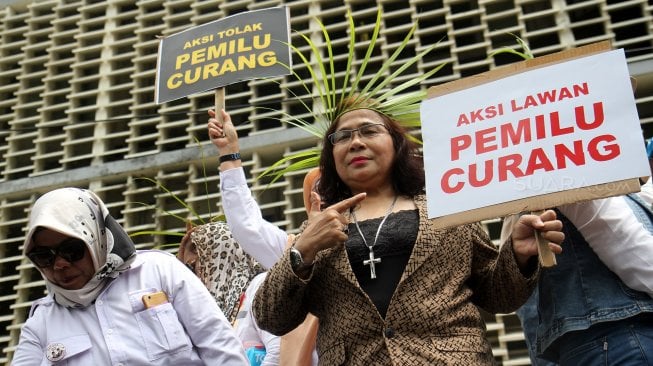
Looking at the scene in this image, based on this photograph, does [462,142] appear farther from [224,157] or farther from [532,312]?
[224,157]

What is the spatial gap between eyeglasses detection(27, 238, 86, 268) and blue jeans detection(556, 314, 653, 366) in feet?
5.00

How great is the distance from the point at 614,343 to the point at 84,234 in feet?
5.27

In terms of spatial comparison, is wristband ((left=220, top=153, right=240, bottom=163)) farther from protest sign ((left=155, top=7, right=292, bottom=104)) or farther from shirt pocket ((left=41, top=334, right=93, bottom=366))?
shirt pocket ((left=41, top=334, right=93, bottom=366))

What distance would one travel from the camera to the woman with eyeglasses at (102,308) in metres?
2.17

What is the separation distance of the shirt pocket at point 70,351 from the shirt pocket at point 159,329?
170 mm

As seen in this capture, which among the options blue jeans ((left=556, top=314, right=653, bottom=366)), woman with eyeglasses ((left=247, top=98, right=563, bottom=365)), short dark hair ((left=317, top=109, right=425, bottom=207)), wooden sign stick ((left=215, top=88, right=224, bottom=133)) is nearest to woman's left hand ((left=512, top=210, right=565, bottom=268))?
woman with eyeglasses ((left=247, top=98, right=563, bottom=365))

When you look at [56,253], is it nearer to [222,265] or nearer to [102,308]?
[102,308]

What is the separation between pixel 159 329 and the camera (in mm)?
2197

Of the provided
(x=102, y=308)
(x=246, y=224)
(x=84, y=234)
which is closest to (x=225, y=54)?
(x=246, y=224)

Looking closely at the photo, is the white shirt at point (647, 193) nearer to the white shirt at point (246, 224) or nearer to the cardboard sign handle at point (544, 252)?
the cardboard sign handle at point (544, 252)

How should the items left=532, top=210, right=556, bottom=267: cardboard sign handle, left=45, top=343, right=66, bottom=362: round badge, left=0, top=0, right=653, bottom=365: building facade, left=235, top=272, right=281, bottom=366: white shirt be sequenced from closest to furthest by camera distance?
left=532, top=210, right=556, bottom=267: cardboard sign handle
left=45, top=343, right=66, bottom=362: round badge
left=235, top=272, right=281, bottom=366: white shirt
left=0, top=0, right=653, bottom=365: building facade

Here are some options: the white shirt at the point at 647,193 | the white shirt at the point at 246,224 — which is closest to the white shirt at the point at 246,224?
the white shirt at the point at 246,224

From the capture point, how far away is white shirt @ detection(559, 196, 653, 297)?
6.36 ft

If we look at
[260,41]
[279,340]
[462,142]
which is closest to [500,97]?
[462,142]
